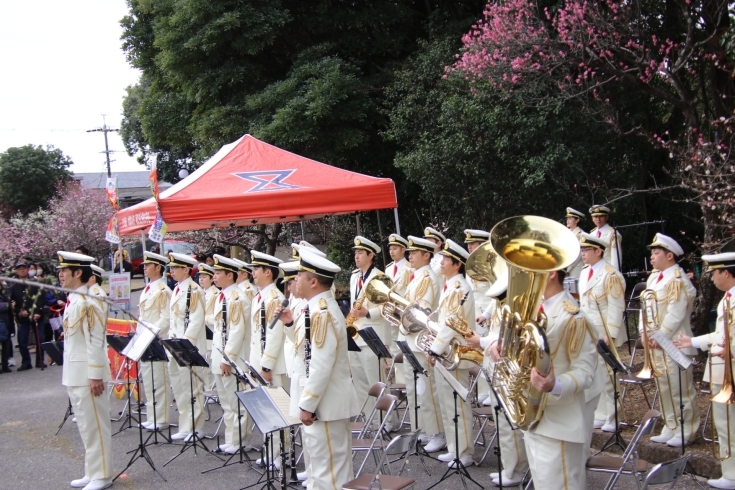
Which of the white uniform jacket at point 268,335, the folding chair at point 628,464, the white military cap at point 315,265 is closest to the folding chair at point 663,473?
the folding chair at point 628,464

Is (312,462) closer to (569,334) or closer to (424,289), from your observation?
(569,334)

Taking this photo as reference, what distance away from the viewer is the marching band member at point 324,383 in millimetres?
5340

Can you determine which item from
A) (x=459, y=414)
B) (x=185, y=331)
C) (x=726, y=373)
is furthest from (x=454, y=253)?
(x=185, y=331)

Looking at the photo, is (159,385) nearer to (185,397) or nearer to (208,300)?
(185,397)

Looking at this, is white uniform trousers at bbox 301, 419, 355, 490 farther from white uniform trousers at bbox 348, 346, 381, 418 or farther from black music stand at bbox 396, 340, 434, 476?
white uniform trousers at bbox 348, 346, 381, 418

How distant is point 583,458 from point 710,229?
6.33 metres

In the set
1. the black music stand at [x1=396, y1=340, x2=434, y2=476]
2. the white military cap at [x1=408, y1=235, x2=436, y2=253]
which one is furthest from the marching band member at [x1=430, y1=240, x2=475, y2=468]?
the white military cap at [x1=408, y1=235, x2=436, y2=253]

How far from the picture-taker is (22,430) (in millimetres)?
10031

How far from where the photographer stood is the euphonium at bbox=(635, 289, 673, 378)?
7.46 meters

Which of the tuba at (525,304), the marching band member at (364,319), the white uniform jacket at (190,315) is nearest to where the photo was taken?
the tuba at (525,304)

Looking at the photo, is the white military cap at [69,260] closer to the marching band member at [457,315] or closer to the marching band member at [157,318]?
the marching band member at [157,318]

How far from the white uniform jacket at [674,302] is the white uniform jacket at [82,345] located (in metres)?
5.91

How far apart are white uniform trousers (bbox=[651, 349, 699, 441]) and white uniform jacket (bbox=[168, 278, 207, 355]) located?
5441 mm

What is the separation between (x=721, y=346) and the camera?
20.0 ft
